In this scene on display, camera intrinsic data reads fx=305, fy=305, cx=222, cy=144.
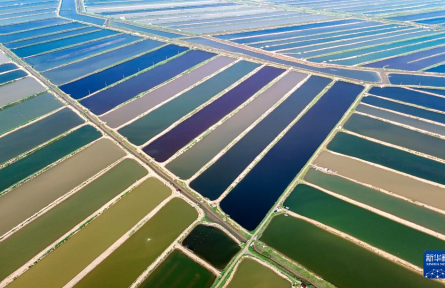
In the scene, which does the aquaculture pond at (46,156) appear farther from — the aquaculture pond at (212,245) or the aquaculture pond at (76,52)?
the aquaculture pond at (76,52)

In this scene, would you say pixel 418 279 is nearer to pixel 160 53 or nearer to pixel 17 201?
pixel 17 201

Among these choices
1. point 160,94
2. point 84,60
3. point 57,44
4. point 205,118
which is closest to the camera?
point 205,118

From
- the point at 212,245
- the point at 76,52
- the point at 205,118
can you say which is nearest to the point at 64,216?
the point at 212,245

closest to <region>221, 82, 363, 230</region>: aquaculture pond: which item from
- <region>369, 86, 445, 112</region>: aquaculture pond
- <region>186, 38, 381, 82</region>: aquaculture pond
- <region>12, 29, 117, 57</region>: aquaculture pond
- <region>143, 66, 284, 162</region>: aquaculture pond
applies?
<region>369, 86, 445, 112</region>: aquaculture pond

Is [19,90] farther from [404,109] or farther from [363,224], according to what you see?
[404,109]

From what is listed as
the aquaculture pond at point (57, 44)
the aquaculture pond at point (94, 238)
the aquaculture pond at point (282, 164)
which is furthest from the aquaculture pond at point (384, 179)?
the aquaculture pond at point (57, 44)

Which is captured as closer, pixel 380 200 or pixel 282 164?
pixel 380 200

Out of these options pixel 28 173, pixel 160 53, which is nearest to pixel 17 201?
pixel 28 173

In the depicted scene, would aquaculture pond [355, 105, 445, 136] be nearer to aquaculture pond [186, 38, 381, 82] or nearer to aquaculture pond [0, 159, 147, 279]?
aquaculture pond [186, 38, 381, 82]
